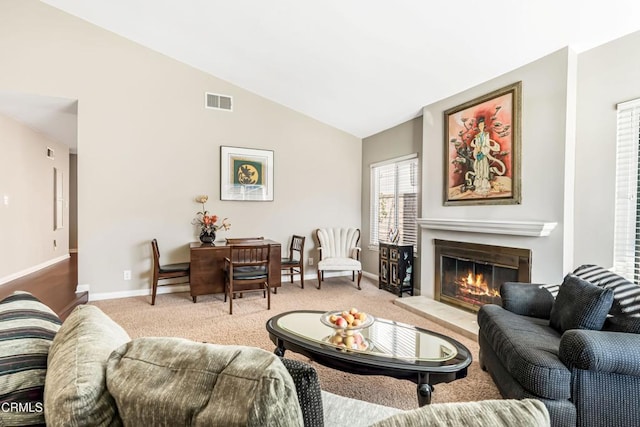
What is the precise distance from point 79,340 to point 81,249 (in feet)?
13.7

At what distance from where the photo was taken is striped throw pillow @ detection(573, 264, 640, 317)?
6.11 ft

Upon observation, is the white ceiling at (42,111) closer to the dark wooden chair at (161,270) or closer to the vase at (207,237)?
the dark wooden chair at (161,270)

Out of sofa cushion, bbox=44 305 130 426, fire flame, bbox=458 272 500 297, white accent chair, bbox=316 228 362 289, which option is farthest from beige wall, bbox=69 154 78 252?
sofa cushion, bbox=44 305 130 426

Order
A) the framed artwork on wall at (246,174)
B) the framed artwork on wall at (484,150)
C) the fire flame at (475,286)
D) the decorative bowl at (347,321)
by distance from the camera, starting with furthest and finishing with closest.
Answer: the framed artwork on wall at (246,174) < the fire flame at (475,286) < the framed artwork on wall at (484,150) < the decorative bowl at (347,321)

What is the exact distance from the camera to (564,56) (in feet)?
9.12

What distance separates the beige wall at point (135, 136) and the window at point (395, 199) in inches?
58.4

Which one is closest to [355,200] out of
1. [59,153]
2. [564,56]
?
[564,56]

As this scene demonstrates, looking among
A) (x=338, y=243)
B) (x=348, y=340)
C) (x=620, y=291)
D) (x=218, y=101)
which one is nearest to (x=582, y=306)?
(x=620, y=291)

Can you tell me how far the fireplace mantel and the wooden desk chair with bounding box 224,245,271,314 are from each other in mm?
2080

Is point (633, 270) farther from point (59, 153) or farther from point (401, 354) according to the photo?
point (59, 153)

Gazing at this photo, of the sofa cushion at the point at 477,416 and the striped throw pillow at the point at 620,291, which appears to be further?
the striped throw pillow at the point at 620,291

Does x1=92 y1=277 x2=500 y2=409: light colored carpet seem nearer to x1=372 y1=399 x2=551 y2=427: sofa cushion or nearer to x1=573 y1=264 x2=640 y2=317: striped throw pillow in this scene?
x1=573 y1=264 x2=640 y2=317: striped throw pillow

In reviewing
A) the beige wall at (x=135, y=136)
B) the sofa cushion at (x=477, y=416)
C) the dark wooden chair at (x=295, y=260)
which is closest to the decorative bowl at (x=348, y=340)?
the sofa cushion at (x=477, y=416)

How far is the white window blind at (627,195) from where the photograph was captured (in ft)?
8.25
